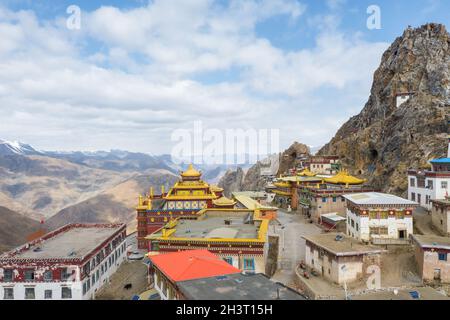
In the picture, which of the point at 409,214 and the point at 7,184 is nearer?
the point at 409,214

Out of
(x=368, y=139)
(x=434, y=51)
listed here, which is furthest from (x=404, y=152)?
(x=434, y=51)

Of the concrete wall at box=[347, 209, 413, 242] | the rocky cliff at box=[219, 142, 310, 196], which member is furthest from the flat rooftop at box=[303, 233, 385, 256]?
the rocky cliff at box=[219, 142, 310, 196]

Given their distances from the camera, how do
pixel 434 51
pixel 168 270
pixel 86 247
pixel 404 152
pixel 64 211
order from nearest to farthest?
pixel 168 270, pixel 86 247, pixel 404 152, pixel 434 51, pixel 64 211

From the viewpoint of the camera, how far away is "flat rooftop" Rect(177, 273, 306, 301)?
56.1 ft

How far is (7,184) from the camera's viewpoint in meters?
194

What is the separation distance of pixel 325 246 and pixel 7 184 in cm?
21080

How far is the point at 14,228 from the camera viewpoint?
93688 millimetres

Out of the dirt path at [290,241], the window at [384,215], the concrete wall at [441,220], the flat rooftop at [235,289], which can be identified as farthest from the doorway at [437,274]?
the flat rooftop at [235,289]

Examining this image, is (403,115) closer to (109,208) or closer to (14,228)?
(14,228)

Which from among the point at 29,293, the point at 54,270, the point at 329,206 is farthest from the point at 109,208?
the point at 54,270

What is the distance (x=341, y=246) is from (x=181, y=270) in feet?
51.1
